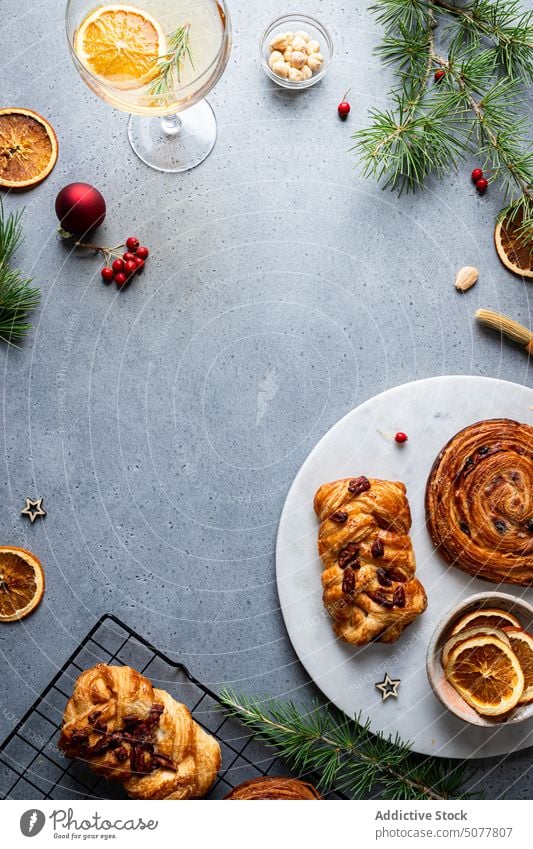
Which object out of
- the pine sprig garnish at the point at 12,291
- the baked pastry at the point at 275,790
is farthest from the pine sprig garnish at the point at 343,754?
the pine sprig garnish at the point at 12,291

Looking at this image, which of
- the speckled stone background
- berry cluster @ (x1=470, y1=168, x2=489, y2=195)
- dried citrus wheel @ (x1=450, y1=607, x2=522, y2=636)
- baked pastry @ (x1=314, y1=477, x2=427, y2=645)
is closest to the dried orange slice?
the speckled stone background

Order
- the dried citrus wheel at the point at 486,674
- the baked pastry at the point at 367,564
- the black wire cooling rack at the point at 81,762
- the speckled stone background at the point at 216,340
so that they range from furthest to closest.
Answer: the speckled stone background at the point at 216,340 < the black wire cooling rack at the point at 81,762 < the baked pastry at the point at 367,564 < the dried citrus wheel at the point at 486,674

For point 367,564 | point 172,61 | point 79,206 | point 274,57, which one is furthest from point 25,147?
point 367,564

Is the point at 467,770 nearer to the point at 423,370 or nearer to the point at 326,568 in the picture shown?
the point at 326,568

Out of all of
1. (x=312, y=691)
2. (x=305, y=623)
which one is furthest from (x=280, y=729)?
(x=305, y=623)

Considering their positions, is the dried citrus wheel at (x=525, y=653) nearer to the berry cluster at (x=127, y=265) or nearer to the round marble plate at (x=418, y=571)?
the round marble plate at (x=418, y=571)

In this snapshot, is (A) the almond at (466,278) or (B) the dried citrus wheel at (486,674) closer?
(B) the dried citrus wheel at (486,674)
